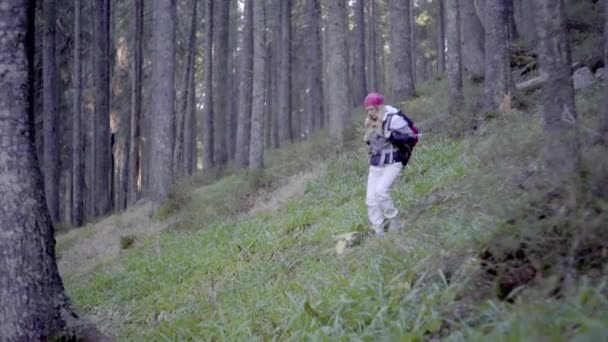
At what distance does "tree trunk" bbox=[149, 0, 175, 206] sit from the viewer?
16406mm

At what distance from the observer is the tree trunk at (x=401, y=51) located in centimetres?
1636

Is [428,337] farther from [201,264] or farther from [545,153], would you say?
[201,264]

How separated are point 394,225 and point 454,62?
23.9 feet

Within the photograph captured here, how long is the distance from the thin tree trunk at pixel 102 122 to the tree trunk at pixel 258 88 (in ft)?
27.4

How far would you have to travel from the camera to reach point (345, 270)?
6383 mm

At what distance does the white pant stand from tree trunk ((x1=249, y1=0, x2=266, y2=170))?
8469mm

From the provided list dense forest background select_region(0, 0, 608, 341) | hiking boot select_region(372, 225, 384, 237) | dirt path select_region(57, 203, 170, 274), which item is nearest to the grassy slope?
dense forest background select_region(0, 0, 608, 341)

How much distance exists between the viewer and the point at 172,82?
1736 cm

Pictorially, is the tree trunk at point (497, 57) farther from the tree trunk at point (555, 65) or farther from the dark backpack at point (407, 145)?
the tree trunk at point (555, 65)

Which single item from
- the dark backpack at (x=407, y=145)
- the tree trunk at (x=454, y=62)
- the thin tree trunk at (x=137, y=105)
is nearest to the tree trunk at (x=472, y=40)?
the tree trunk at (x=454, y=62)

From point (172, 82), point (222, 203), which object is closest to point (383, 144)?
point (222, 203)

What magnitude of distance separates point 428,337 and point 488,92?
9003 millimetres

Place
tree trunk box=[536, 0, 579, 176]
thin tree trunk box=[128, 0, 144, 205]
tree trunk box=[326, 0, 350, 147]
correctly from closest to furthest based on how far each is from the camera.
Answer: tree trunk box=[536, 0, 579, 176]
tree trunk box=[326, 0, 350, 147]
thin tree trunk box=[128, 0, 144, 205]

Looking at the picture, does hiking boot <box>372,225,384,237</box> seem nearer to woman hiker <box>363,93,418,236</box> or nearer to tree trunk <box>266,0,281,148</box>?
woman hiker <box>363,93,418,236</box>
